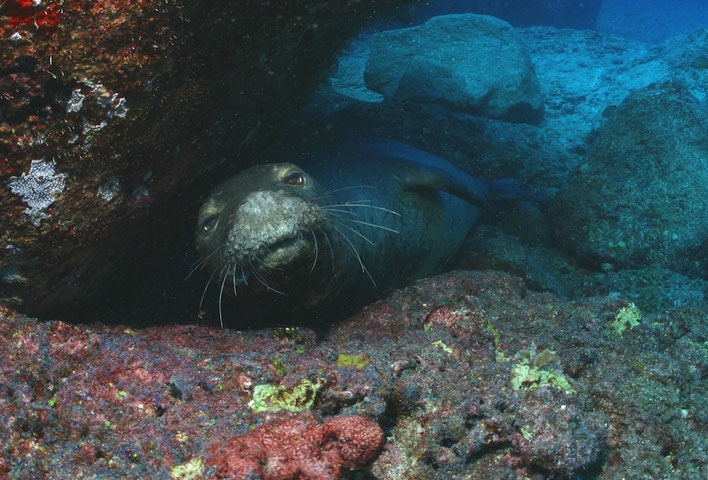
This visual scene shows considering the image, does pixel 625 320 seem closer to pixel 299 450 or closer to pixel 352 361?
pixel 352 361

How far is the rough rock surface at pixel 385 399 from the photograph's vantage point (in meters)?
1.46

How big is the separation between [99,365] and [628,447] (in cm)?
233

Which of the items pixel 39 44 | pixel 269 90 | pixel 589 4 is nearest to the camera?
pixel 39 44

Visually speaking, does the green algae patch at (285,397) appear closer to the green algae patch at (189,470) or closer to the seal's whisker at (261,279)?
the green algae patch at (189,470)

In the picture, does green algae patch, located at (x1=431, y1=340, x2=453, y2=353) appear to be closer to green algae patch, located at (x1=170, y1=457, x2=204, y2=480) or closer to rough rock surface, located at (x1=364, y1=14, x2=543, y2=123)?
green algae patch, located at (x1=170, y1=457, x2=204, y2=480)

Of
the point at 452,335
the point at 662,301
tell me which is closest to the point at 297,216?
the point at 452,335

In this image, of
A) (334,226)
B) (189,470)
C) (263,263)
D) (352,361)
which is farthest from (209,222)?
(189,470)

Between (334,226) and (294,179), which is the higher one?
(294,179)

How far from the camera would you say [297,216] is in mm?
2533

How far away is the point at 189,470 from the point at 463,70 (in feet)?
32.9

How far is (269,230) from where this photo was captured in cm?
245

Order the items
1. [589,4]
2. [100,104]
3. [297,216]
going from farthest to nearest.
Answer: [589,4]
[297,216]
[100,104]

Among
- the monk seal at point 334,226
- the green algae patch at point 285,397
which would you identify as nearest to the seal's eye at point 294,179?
the monk seal at point 334,226

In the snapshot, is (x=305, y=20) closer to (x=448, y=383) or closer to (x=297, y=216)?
(x=297, y=216)
